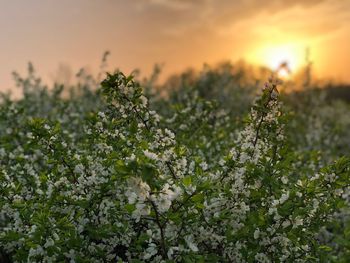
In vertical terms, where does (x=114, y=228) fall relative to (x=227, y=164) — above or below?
below

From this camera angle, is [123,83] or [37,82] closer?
[123,83]

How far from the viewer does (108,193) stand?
5.82 meters

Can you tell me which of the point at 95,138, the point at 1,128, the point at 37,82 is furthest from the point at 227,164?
the point at 37,82

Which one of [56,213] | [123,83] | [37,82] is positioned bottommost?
[56,213]

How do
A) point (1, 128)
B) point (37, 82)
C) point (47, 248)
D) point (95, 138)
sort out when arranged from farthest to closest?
1. point (37, 82)
2. point (1, 128)
3. point (95, 138)
4. point (47, 248)

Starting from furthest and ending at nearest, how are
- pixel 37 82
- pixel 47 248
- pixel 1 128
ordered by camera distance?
1. pixel 37 82
2. pixel 1 128
3. pixel 47 248

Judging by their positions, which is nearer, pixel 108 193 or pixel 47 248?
pixel 47 248

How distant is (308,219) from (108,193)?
86.8 inches

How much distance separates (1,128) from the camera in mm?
14211

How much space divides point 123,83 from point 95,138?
1.06 metres

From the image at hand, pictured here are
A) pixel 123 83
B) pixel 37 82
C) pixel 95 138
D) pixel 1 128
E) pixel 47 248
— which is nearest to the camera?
pixel 47 248

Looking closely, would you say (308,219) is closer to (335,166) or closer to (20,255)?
(335,166)

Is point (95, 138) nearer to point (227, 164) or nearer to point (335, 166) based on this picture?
point (227, 164)

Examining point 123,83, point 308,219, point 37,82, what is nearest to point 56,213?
point 123,83
